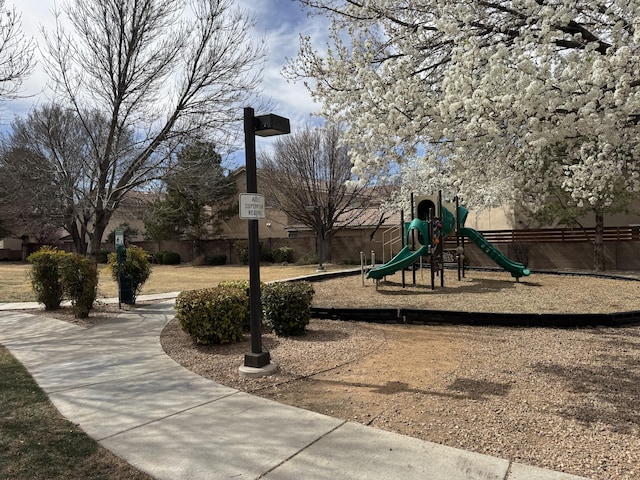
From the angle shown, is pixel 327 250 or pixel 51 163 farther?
pixel 327 250

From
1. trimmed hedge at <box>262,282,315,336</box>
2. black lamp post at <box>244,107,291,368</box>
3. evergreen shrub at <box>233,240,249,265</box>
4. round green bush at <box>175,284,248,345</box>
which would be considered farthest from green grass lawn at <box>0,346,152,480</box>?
evergreen shrub at <box>233,240,249,265</box>

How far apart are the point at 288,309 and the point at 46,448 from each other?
4.18 m

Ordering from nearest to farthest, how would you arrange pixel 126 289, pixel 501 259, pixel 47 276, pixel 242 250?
1. pixel 47 276
2. pixel 126 289
3. pixel 501 259
4. pixel 242 250

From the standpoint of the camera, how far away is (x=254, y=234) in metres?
5.59

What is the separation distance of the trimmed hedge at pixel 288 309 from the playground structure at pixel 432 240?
634 cm

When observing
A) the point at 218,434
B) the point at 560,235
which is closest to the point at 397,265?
the point at 218,434

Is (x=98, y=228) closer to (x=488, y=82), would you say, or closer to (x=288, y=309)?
(x=288, y=309)

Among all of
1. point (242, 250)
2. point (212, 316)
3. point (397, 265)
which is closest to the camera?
point (212, 316)

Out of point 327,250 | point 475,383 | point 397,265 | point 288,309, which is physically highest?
point 327,250

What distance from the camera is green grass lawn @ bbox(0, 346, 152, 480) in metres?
3.08

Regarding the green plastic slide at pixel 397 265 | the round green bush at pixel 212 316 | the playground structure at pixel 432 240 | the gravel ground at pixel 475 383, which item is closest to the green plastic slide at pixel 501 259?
the playground structure at pixel 432 240

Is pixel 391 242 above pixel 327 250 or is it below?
above

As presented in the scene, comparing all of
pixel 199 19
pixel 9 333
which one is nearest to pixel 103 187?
pixel 199 19

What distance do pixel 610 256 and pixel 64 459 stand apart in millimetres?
21607
